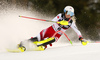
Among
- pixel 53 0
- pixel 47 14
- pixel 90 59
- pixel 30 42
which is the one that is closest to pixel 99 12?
pixel 53 0

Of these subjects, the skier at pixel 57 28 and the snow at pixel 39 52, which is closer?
the snow at pixel 39 52

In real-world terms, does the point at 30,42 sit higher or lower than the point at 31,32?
lower

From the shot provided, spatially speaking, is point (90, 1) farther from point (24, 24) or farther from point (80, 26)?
point (24, 24)

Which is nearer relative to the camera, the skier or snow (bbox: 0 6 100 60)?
snow (bbox: 0 6 100 60)

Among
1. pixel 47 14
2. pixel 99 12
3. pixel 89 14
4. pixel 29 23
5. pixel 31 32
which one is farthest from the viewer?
pixel 99 12

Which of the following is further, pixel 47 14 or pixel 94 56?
pixel 47 14

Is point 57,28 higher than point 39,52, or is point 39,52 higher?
point 57,28

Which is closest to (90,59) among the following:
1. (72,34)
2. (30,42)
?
(30,42)

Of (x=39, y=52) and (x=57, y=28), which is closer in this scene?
(x=39, y=52)

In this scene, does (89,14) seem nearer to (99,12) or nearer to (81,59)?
(99,12)

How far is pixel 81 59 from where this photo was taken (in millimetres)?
2771

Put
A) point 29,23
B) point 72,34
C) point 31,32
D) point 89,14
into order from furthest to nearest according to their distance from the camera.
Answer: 1. point 89,14
2. point 72,34
3. point 29,23
4. point 31,32

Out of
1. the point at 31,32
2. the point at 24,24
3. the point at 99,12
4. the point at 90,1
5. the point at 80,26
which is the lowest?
the point at 31,32

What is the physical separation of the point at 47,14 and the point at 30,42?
21.6 ft
